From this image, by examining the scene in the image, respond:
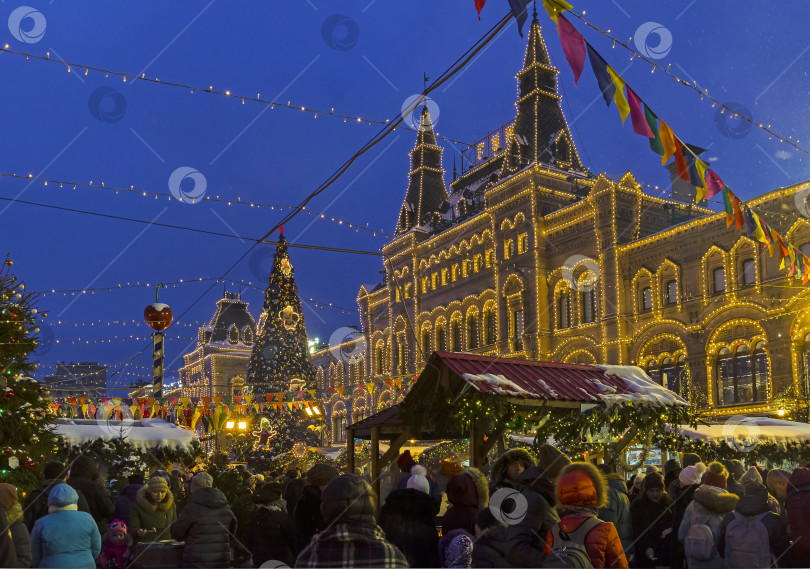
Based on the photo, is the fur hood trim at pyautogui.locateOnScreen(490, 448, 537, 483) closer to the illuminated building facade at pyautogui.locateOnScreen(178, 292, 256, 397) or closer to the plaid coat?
the plaid coat

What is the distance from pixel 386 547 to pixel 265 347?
101 ft

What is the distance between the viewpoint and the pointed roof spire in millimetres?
36719

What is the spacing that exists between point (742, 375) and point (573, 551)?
24.1m

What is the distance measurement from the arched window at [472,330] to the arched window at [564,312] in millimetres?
5865

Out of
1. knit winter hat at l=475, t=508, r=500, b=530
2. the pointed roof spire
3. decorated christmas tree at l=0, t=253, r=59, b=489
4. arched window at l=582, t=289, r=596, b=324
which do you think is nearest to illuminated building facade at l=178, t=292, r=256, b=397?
the pointed roof spire

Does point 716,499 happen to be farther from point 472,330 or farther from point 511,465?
point 472,330

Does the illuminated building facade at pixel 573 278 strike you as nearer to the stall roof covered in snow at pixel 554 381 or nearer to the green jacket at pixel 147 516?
the stall roof covered in snow at pixel 554 381

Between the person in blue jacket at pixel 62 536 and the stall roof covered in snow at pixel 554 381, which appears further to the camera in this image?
the stall roof covered in snow at pixel 554 381

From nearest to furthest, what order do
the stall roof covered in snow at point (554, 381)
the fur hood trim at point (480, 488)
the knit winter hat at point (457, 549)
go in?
the knit winter hat at point (457, 549)
the fur hood trim at point (480, 488)
the stall roof covered in snow at point (554, 381)

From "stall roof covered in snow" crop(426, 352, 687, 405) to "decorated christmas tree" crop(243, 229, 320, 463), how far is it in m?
20.8

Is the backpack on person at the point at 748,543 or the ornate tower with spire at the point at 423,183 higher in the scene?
the ornate tower with spire at the point at 423,183

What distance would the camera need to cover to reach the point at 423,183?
46.3 meters

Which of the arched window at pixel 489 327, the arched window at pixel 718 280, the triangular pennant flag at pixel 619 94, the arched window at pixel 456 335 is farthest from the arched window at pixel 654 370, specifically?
the triangular pennant flag at pixel 619 94

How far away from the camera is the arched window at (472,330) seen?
1518 inches
